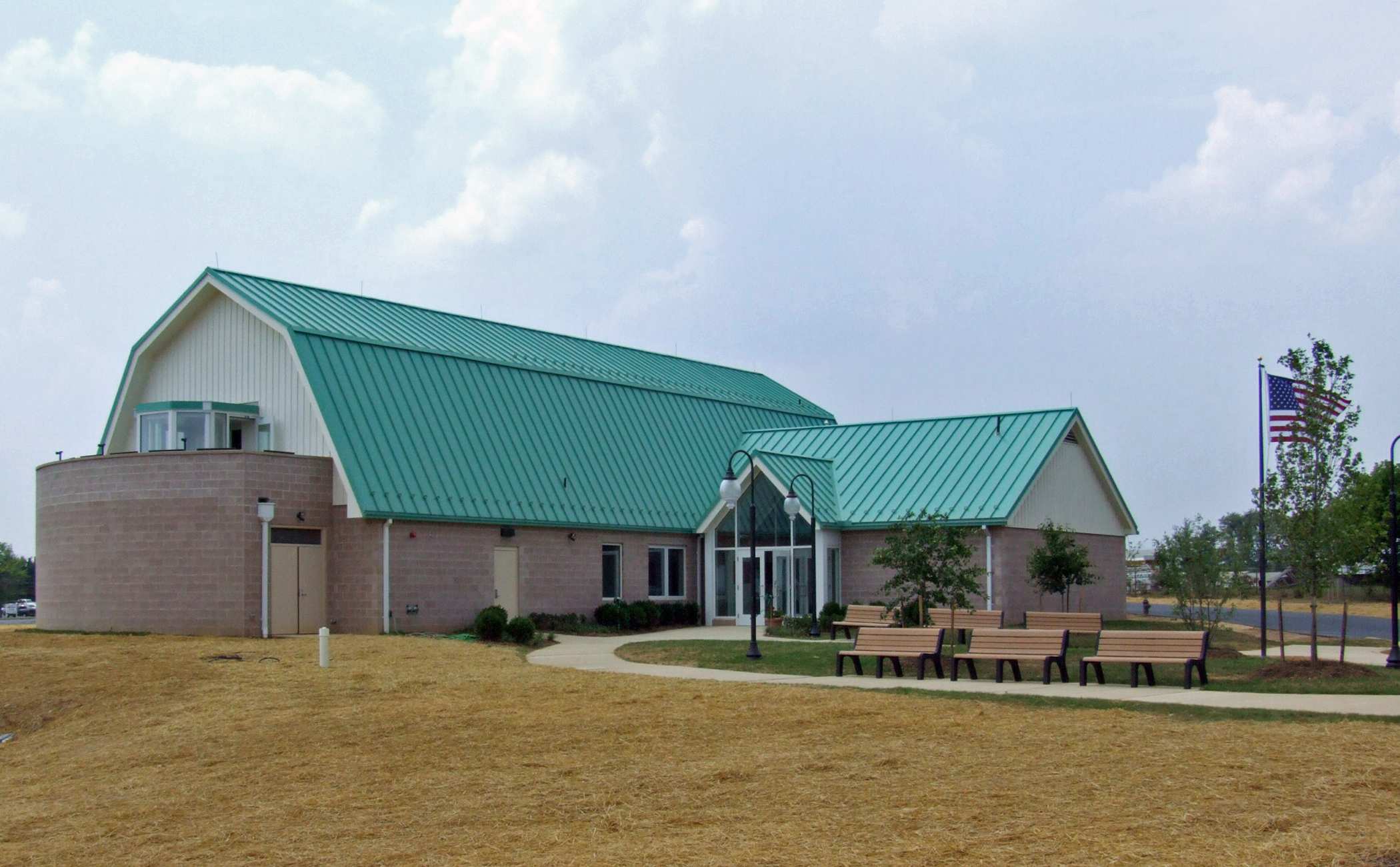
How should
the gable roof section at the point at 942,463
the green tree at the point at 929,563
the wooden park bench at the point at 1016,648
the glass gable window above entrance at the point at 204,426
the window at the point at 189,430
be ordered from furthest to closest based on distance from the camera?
the gable roof section at the point at 942,463
the window at the point at 189,430
the glass gable window above entrance at the point at 204,426
the green tree at the point at 929,563
the wooden park bench at the point at 1016,648

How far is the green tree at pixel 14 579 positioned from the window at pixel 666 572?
71.0 m

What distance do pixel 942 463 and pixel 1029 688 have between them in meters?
19.7

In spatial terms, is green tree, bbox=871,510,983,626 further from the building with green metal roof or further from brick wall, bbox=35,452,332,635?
brick wall, bbox=35,452,332,635

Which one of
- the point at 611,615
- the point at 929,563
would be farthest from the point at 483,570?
the point at 929,563

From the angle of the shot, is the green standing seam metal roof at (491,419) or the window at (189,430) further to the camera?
the window at (189,430)

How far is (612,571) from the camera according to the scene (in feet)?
119

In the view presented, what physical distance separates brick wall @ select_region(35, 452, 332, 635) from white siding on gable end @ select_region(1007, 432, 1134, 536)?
61.0 feet

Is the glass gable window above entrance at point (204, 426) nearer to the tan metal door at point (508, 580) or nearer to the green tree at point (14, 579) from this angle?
the tan metal door at point (508, 580)

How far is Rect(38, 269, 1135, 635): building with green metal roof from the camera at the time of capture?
95.4 ft

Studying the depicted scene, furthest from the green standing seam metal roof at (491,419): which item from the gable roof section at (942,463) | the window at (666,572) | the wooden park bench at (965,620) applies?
the wooden park bench at (965,620)

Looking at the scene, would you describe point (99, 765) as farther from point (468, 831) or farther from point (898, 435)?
point (898, 435)

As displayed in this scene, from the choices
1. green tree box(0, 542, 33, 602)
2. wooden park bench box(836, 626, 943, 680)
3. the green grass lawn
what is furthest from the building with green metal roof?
green tree box(0, 542, 33, 602)

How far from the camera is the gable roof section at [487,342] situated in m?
33.1

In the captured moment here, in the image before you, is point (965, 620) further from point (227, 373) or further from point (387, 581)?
point (227, 373)
